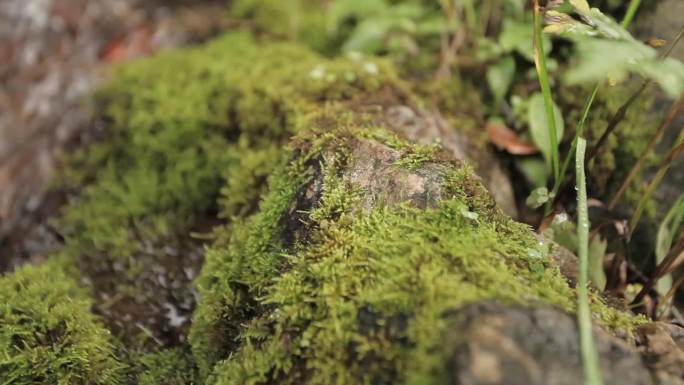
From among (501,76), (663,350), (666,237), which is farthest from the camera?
(501,76)

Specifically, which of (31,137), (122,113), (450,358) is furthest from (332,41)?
(450,358)

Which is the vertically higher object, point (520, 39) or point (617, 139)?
point (520, 39)

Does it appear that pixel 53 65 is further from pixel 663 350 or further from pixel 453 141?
pixel 663 350

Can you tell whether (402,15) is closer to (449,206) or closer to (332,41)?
(332,41)

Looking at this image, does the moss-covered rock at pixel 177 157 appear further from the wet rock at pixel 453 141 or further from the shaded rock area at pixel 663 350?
the shaded rock area at pixel 663 350

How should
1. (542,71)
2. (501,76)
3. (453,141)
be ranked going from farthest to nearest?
(501,76) → (453,141) → (542,71)

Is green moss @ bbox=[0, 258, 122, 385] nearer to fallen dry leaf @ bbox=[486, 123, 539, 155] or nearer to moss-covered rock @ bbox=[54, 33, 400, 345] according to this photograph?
moss-covered rock @ bbox=[54, 33, 400, 345]

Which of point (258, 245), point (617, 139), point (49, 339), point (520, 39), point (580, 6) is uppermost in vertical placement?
point (580, 6)

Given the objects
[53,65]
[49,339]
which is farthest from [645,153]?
[53,65]
